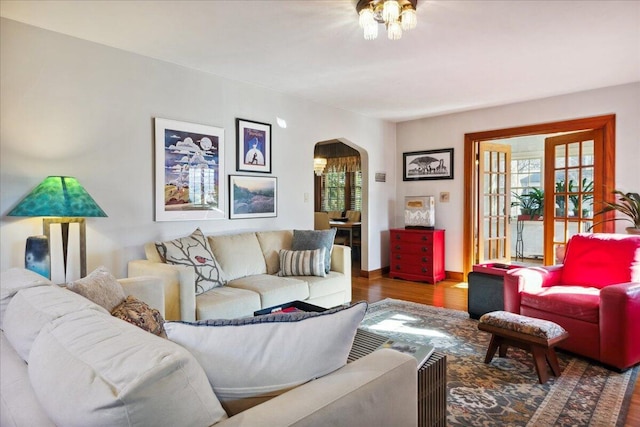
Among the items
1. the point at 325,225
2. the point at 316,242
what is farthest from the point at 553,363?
the point at 325,225

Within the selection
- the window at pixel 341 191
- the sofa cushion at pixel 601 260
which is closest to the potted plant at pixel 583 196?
the sofa cushion at pixel 601 260

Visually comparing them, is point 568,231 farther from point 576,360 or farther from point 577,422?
point 577,422

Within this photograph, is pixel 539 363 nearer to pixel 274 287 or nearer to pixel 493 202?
pixel 274 287

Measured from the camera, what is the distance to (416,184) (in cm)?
605

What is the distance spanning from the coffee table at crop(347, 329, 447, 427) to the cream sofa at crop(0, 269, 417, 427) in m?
0.35

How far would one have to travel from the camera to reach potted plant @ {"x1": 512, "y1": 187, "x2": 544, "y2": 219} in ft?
24.0

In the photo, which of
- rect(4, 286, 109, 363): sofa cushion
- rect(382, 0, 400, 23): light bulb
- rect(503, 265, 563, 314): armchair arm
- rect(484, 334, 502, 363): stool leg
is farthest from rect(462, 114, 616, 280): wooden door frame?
rect(4, 286, 109, 363): sofa cushion

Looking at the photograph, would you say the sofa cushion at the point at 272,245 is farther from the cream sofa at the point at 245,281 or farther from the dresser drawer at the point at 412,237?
the dresser drawer at the point at 412,237

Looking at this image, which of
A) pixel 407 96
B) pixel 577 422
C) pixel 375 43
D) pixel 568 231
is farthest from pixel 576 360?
pixel 407 96

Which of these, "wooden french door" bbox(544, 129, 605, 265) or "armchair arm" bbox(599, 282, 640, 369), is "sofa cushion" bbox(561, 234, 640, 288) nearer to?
"armchair arm" bbox(599, 282, 640, 369)

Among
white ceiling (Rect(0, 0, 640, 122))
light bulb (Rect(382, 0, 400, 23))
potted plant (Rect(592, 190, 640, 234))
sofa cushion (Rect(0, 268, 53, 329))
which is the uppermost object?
white ceiling (Rect(0, 0, 640, 122))

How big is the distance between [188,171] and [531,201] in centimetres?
663

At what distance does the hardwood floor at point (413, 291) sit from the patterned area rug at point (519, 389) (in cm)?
113

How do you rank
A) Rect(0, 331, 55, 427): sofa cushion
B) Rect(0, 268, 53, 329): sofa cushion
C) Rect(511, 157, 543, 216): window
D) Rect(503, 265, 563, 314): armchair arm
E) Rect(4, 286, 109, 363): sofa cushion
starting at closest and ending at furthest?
Rect(0, 331, 55, 427): sofa cushion < Rect(4, 286, 109, 363): sofa cushion < Rect(0, 268, 53, 329): sofa cushion < Rect(503, 265, 563, 314): armchair arm < Rect(511, 157, 543, 216): window
